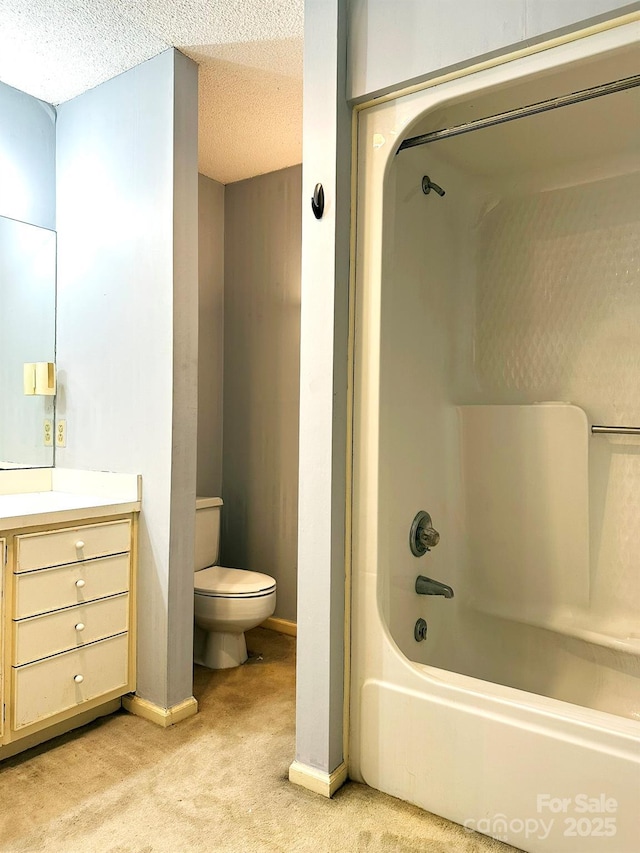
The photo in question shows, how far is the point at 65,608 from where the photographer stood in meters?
2.17

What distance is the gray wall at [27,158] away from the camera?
2.61m

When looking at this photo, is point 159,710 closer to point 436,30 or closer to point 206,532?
point 206,532

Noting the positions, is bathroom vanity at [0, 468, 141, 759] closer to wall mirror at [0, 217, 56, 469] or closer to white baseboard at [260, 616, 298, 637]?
wall mirror at [0, 217, 56, 469]

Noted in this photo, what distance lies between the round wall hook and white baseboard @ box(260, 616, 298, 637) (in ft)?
7.48

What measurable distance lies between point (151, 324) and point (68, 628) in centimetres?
115

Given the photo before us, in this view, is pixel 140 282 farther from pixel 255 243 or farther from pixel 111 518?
pixel 255 243

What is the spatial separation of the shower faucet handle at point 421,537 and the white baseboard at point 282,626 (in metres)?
1.48

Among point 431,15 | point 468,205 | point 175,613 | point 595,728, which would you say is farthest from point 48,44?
point 595,728

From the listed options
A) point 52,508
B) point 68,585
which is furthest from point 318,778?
point 52,508

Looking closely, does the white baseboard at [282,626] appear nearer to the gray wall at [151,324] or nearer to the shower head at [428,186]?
the gray wall at [151,324]

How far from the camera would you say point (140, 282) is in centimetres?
242

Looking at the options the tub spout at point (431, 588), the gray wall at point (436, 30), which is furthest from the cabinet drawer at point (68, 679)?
the gray wall at point (436, 30)

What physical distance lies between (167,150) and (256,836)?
228cm

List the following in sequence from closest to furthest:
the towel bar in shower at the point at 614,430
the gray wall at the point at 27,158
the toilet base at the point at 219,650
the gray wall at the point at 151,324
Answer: the towel bar in shower at the point at 614,430 → the gray wall at the point at 151,324 → the gray wall at the point at 27,158 → the toilet base at the point at 219,650
